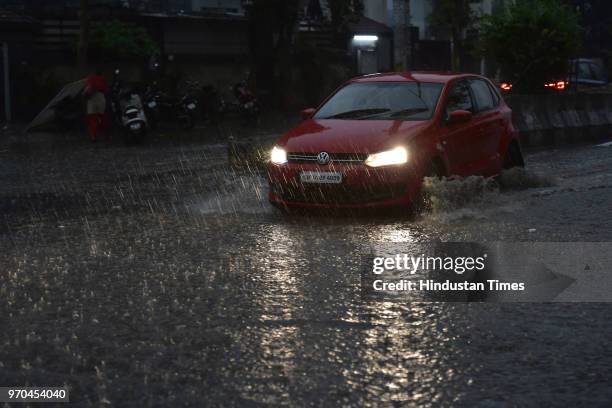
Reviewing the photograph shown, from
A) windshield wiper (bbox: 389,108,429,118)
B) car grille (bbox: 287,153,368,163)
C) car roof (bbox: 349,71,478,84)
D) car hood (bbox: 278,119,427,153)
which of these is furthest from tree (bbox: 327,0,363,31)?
car grille (bbox: 287,153,368,163)

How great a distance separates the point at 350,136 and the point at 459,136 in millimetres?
1544

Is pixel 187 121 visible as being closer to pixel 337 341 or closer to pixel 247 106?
pixel 247 106

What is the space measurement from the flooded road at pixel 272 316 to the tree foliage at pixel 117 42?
1914cm

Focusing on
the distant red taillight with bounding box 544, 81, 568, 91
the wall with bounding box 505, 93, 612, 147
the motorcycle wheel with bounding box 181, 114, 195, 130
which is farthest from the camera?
the motorcycle wheel with bounding box 181, 114, 195, 130

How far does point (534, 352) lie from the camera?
575 centimetres

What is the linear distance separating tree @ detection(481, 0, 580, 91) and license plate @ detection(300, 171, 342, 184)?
13099mm

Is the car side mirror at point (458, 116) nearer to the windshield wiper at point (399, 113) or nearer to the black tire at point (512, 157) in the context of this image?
the windshield wiper at point (399, 113)

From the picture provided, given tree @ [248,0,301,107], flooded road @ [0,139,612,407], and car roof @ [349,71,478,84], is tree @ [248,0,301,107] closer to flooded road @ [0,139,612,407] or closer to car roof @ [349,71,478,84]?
car roof @ [349,71,478,84]

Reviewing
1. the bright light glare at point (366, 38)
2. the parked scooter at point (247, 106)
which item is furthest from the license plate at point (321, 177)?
the bright light glare at point (366, 38)

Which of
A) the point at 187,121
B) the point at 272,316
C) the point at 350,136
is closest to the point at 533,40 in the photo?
the point at 187,121

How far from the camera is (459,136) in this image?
1204 cm

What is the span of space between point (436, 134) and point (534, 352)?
236 inches

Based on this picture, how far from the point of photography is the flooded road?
516 centimetres

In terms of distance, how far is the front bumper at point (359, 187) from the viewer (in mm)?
10797
